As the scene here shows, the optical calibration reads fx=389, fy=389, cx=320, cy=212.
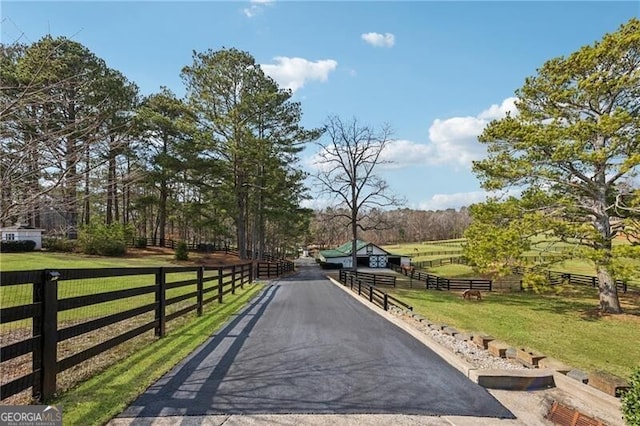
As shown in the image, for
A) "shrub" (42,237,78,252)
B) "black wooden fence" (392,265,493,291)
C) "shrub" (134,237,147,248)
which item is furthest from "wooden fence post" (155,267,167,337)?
"shrub" (134,237,147,248)

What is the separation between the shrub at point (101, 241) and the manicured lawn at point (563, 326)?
21.3 metres

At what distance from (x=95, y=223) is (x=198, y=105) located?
11.5 metres

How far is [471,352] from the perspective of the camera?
651 centimetres

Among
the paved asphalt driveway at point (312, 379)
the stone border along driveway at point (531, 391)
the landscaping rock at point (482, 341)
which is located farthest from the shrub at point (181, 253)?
the stone border along driveway at point (531, 391)

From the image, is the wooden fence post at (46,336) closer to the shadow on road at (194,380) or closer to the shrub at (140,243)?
the shadow on road at (194,380)

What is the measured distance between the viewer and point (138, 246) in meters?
33.1

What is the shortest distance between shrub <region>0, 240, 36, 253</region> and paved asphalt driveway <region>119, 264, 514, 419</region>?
2588 cm

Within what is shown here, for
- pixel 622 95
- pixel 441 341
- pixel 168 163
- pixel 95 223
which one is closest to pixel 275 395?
pixel 441 341

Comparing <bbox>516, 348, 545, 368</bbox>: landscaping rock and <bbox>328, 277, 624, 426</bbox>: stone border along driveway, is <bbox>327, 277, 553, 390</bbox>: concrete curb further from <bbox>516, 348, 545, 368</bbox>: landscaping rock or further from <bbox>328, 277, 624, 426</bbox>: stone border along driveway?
<bbox>516, 348, 545, 368</bbox>: landscaping rock

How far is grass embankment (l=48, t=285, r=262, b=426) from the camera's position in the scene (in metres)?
3.41

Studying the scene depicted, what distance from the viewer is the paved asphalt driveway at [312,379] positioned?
3.74 m

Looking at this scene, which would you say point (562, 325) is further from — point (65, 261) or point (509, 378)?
point (65, 261)

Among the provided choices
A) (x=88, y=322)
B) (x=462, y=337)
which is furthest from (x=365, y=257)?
(x=88, y=322)

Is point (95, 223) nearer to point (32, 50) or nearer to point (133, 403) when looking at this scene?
point (32, 50)
